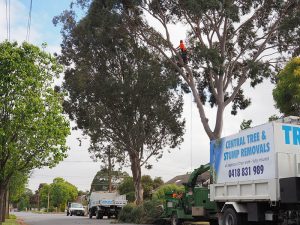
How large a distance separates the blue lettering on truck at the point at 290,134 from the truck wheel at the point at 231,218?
9.74 feet

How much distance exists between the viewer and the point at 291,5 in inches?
1103

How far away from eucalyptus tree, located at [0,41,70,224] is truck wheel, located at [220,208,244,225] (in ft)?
28.3

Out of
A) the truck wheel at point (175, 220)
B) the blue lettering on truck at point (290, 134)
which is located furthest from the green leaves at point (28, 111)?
the blue lettering on truck at point (290, 134)

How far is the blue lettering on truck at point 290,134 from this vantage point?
14.2m

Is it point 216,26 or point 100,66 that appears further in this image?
point 100,66

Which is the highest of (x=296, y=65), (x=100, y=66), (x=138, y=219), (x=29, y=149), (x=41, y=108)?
(x=100, y=66)

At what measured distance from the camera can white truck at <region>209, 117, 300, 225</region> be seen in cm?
1355

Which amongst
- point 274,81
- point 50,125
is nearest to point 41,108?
point 50,125

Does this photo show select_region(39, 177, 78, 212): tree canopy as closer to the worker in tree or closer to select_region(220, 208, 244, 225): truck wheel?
the worker in tree

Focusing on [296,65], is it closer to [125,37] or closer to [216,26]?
[216,26]

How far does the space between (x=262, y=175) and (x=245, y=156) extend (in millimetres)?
1189

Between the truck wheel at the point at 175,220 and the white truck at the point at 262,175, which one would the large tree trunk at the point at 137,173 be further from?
the white truck at the point at 262,175

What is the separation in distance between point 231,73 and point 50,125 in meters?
12.5

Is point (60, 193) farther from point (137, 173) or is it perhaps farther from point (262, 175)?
point (262, 175)
